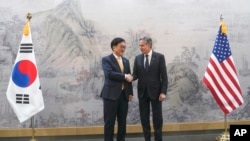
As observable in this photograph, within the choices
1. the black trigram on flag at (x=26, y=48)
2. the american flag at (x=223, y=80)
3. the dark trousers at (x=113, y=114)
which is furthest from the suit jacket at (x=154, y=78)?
the black trigram on flag at (x=26, y=48)

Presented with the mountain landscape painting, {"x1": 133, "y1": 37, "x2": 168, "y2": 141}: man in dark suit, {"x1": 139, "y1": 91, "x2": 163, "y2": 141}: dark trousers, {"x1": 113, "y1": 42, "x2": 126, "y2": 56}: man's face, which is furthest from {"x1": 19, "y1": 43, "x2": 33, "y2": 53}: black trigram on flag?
{"x1": 139, "y1": 91, "x2": 163, "y2": 141}: dark trousers

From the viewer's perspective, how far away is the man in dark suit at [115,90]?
14.0 ft

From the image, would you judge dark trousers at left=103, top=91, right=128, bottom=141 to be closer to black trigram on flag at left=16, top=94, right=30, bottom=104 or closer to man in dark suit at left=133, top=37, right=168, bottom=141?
man in dark suit at left=133, top=37, right=168, bottom=141

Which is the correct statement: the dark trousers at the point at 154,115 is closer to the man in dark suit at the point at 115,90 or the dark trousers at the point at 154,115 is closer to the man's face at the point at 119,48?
the man in dark suit at the point at 115,90

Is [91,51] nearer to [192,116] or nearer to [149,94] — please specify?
[149,94]

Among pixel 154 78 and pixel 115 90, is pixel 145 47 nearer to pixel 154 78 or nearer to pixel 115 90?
pixel 154 78

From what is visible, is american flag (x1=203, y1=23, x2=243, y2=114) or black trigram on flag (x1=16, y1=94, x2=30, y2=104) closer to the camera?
black trigram on flag (x1=16, y1=94, x2=30, y2=104)

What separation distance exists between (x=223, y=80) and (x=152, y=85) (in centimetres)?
105

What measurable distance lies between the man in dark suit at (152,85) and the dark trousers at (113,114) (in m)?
0.26

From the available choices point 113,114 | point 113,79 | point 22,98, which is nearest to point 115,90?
point 113,79

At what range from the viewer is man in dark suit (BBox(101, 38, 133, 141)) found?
14.0ft

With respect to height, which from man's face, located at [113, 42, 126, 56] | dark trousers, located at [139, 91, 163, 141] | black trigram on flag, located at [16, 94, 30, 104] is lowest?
dark trousers, located at [139, 91, 163, 141]

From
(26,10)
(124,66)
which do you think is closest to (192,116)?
(124,66)

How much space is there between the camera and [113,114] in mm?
4293
